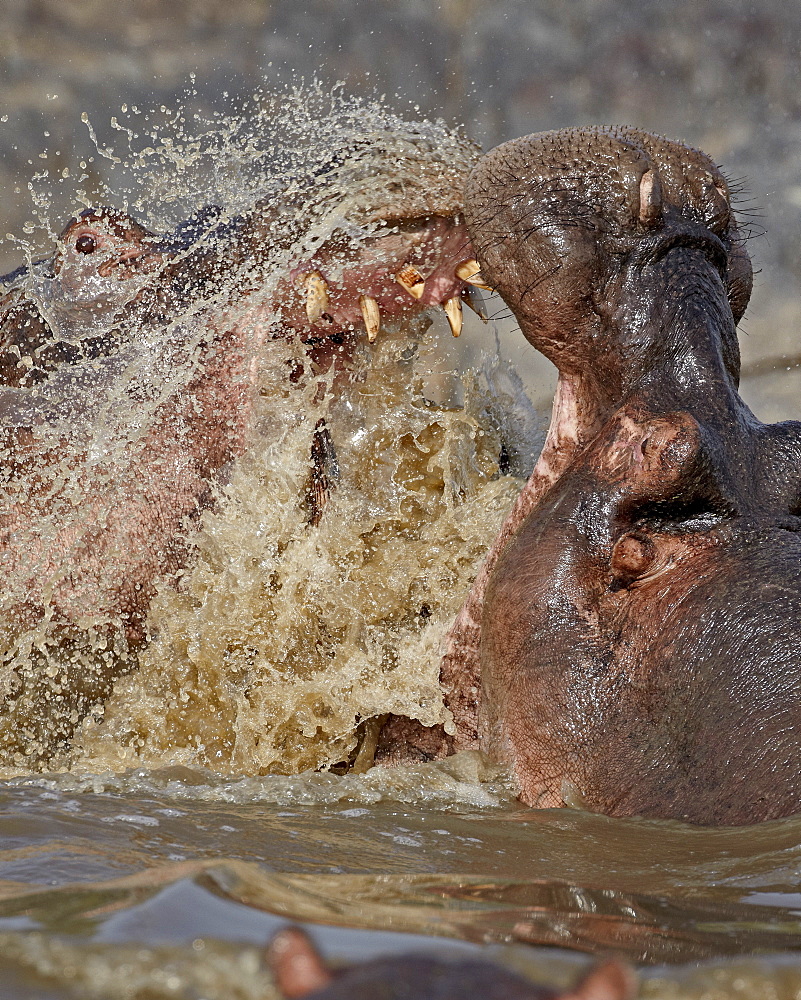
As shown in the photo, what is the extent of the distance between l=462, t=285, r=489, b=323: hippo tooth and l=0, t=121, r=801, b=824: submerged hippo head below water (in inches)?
3.3

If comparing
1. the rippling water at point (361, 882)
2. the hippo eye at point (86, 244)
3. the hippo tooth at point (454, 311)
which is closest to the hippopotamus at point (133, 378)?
the hippo eye at point (86, 244)

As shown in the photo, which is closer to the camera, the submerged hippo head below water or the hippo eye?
the submerged hippo head below water

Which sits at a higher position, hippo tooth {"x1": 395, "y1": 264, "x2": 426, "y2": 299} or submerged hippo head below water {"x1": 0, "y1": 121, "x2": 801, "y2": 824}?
hippo tooth {"x1": 395, "y1": 264, "x2": 426, "y2": 299}

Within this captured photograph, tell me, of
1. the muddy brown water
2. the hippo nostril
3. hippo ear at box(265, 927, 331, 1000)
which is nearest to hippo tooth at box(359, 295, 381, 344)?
the muddy brown water

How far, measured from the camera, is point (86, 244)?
131 inches

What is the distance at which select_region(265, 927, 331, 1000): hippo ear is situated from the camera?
0.79m

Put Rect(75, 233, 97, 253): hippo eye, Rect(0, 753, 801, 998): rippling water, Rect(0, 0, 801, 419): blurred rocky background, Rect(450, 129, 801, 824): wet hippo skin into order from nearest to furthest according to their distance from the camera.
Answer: Rect(0, 753, 801, 998): rippling water
Rect(450, 129, 801, 824): wet hippo skin
Rect(75, 233, 97, 253): hippo eye
Rect(0, 0, 801, 419): blurred rocky background

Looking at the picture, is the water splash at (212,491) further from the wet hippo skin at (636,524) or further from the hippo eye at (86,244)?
the wet hippo skin at (636,524)

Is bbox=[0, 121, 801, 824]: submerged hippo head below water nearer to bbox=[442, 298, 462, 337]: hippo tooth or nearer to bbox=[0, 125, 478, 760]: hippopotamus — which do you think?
bbox=[442, 298, 462, 337]: hippo tooth

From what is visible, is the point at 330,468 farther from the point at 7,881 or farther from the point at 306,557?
the point at 7,881

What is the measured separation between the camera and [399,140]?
3.19 m

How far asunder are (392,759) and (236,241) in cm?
155

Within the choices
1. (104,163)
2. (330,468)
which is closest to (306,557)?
(330,468)

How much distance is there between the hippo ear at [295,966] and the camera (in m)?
0.79
